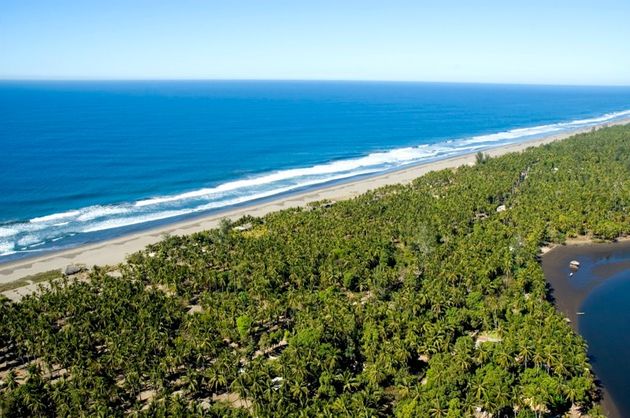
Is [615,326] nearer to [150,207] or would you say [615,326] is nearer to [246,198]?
[246,198]

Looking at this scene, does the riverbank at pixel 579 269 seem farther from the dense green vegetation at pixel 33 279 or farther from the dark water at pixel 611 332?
the dense green vegetation at pixel 33 279

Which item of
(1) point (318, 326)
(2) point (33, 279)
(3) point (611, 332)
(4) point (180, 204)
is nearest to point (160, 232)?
(4) point (180, 204)

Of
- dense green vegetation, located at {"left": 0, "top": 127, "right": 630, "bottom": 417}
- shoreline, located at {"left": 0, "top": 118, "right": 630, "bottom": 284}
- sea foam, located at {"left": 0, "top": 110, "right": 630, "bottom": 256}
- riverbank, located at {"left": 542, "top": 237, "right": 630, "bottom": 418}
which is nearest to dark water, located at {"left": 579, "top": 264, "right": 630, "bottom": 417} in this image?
riverbank, located at {"left": 542, "top": 237, "right": 630, "bottom": 418}

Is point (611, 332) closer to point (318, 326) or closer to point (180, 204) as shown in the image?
point (318, 326)

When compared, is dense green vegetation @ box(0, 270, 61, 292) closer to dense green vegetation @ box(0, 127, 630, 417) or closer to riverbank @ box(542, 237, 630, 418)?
dense green vegetation @ box(0, 127, 630, 417)

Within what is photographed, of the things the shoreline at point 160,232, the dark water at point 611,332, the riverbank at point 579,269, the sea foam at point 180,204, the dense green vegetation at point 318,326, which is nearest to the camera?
the dense green vegetation at point 318,326

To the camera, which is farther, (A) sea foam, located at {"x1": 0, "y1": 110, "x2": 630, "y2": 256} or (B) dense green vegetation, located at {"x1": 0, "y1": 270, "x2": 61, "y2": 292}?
(A) sea foam, located at {"x1": 0, "y1": 110, "x2": 630, "y2": 256}

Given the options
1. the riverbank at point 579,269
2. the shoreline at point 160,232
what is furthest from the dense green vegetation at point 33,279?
the riverbank at point 579,269
